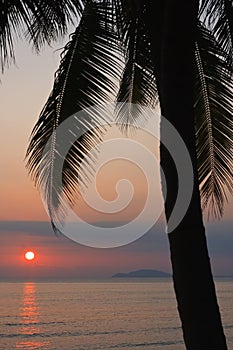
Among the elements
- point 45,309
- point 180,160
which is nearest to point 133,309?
point 45,309

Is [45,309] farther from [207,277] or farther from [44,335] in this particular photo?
[207,277]

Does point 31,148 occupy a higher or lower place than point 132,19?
lower

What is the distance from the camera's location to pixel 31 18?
5441 millimetres

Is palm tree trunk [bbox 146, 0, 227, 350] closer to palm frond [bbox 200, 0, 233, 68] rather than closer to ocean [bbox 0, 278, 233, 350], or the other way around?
palm frond [bbox 200, 0, 233, 68]

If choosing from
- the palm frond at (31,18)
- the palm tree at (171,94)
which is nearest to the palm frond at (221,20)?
the palm tree at (171,94)

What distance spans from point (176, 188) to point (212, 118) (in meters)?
2.81

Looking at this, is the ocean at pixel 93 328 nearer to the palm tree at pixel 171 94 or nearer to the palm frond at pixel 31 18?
the palm tree at pixel 171 94

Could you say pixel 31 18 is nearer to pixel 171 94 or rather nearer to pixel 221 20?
pixel 171 94

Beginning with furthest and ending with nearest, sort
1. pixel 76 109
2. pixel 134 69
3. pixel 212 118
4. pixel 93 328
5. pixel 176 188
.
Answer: pixel 93 328, pixel 134 69, pixel 212 118, pixel 76 109, pixel 176 188

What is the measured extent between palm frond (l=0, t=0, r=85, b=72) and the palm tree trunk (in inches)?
36.0

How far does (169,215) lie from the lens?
4.33m

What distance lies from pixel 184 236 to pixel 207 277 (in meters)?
0.29

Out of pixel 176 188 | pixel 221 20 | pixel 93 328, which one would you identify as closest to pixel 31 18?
pixel 221 20

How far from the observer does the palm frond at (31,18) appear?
16.5 feet
